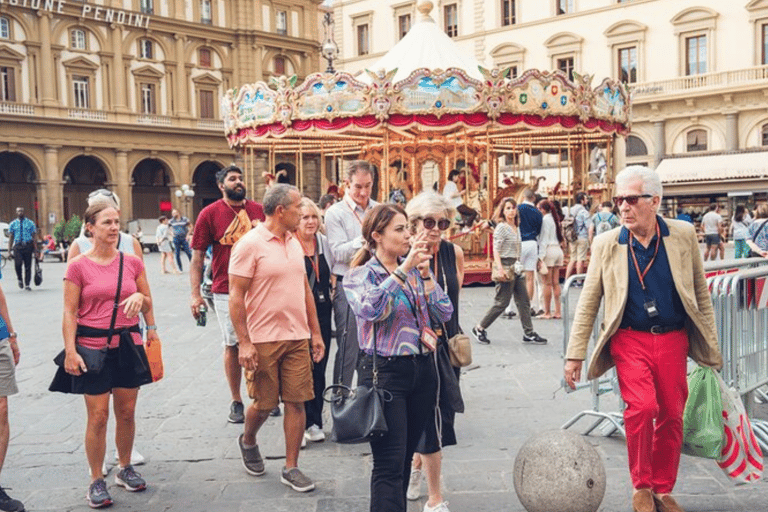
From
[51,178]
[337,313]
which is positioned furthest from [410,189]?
[51,178]

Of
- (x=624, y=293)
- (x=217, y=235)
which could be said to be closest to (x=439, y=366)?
(x=624, y=293)

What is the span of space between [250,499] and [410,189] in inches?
533

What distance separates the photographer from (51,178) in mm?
37125

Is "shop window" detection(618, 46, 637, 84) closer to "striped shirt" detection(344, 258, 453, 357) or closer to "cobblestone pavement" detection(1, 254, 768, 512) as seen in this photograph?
"cobblestone pavement" detection(1, 254, 768, 512)

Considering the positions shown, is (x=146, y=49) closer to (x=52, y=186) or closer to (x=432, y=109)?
(x=52, y=186)

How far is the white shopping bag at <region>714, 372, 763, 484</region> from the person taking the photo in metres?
3.96

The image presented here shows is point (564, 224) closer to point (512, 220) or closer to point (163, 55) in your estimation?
point (512, 220)

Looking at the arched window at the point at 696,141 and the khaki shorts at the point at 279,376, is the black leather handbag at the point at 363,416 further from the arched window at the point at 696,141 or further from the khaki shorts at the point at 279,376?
the arched window at the point at 696,141

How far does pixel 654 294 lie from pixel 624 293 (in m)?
0.14

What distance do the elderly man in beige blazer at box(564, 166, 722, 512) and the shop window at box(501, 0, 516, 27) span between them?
36066 mm

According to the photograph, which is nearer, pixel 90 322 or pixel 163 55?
pixel 90 322

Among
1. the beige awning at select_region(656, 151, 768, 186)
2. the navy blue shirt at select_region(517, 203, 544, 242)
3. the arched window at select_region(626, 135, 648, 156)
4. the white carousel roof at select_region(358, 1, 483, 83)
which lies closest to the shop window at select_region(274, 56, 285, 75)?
the arched window at select_region(626, 135, 648, 156)

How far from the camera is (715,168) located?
3170 centimetres

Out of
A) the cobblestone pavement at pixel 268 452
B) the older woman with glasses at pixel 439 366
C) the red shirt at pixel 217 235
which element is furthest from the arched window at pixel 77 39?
the older woman with glasses at pixel 439 366
